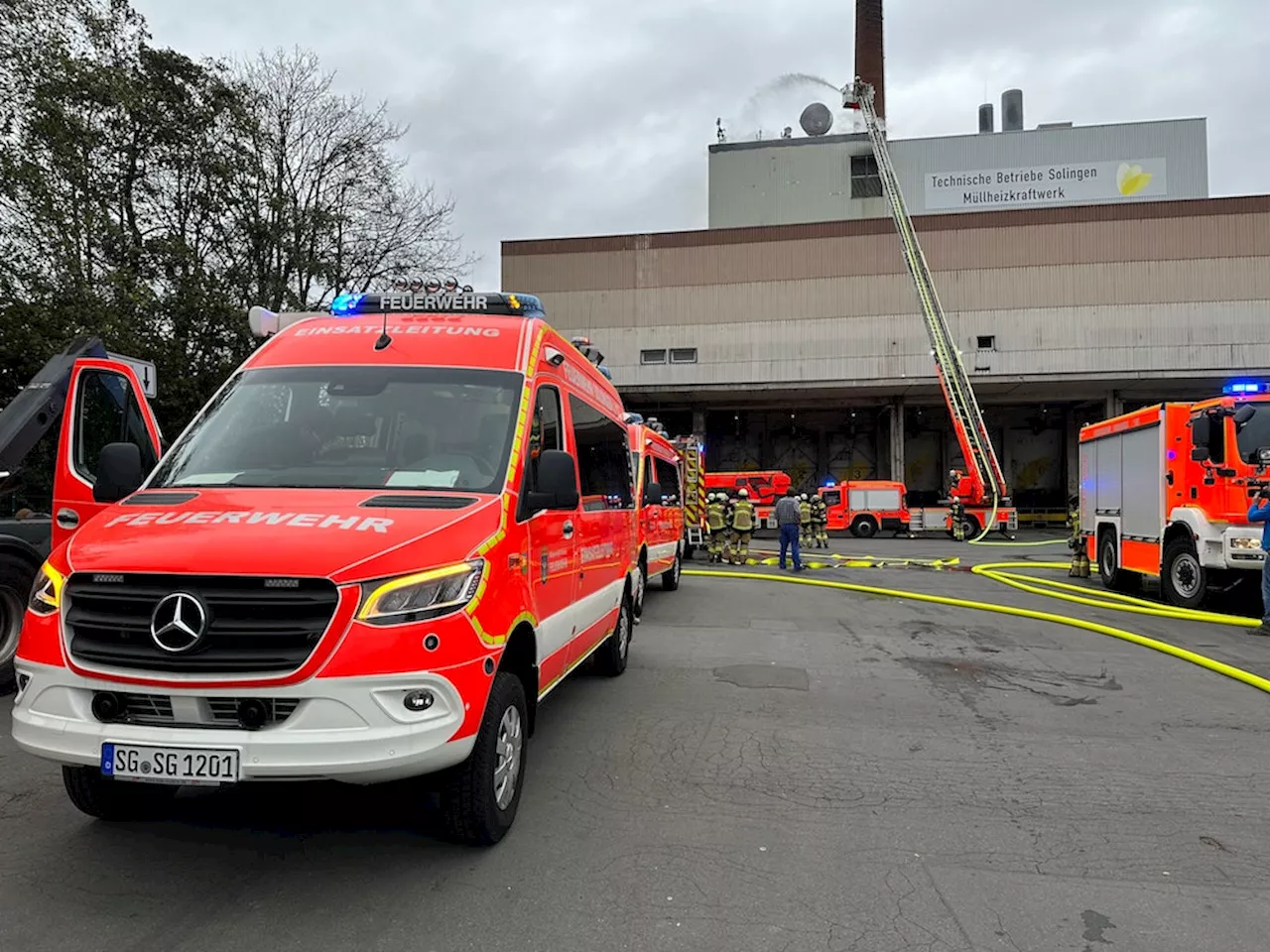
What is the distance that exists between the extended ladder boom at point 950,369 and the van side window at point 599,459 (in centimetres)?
2558

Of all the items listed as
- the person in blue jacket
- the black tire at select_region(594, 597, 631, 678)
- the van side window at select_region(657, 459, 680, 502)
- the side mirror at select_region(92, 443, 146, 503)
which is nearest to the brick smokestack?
the van side window at select_region(657, 459, 680, 502)

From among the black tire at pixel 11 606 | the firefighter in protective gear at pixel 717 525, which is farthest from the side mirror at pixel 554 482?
the firefighter in protective gear at pixel 717 525

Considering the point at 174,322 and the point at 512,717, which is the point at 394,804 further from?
the point at 174,322

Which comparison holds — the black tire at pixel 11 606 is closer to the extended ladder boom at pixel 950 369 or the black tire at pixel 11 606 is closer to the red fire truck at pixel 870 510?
the red fire truck at pixel 870 510

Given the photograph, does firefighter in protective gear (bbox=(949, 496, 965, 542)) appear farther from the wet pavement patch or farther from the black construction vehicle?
the black construction vehicle

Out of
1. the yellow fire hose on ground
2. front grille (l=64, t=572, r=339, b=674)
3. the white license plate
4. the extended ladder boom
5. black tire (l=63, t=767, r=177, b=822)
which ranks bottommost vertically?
the yellow fire hose on ground

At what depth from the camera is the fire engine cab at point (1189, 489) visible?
33.6ft

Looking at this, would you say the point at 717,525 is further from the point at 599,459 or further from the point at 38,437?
the point at 38,437

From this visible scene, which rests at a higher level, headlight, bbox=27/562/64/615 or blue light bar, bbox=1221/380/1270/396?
blue light bar, bbox=1221/380/1270/396

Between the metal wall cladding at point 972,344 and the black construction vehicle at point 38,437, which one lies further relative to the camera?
the metal wall cladding at point 972,344

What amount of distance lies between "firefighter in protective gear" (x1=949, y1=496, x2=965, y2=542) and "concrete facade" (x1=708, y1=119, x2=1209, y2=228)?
2103 cm

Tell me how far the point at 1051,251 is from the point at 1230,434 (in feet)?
97.0

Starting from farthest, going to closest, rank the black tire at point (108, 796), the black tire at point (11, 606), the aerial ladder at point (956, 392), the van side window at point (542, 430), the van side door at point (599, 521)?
1. the aerial ladder at point (956, 392)
2. the black tire at point (11, 606)
3. the van side door at point (599, 521)
4. the van side window at point (542, 430)
5. the black tire at point (108, 796)

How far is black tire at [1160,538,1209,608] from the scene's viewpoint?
427 inches
